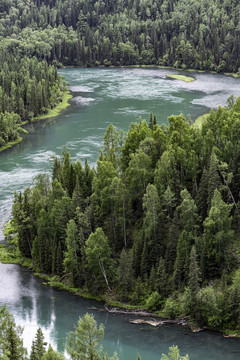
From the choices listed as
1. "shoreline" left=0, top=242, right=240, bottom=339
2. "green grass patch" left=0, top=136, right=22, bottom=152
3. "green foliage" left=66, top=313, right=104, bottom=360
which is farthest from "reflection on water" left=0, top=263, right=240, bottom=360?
"green grass patch" left=0, top=136, right=22, bottom=152

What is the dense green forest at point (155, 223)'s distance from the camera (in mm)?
88938

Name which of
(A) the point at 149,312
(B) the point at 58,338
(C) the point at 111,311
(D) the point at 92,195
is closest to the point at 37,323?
(B) the point at 58,338

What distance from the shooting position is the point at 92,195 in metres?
107

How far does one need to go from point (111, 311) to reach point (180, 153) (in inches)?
1303

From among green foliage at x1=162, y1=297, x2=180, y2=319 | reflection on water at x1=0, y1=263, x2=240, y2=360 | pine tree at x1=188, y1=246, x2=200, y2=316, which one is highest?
pine tree at x1=188, y1=246, x2=200, y2=316

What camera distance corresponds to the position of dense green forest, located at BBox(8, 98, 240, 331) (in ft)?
292

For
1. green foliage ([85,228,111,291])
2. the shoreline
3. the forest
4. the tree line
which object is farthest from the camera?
green foliage ([85,228,111,291])

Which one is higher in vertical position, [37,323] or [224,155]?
[224,155]

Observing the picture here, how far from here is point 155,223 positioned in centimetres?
9650

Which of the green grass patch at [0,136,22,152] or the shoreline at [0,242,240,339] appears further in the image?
the green grass patch at [0,136,22,152]

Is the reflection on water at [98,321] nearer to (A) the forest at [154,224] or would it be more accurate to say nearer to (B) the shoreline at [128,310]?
(B) the shoreline at [128,310]

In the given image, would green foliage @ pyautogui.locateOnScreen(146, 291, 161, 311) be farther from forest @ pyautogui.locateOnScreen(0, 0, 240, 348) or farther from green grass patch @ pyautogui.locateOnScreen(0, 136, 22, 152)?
green grass patch @ pyautogui.locateOnScreen(0, 136, 22, 152)

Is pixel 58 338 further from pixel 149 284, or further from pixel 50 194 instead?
pixel 50 194

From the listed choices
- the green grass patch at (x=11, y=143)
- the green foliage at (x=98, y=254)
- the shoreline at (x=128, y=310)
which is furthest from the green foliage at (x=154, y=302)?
the green grass patch at (x=11, y=143)
